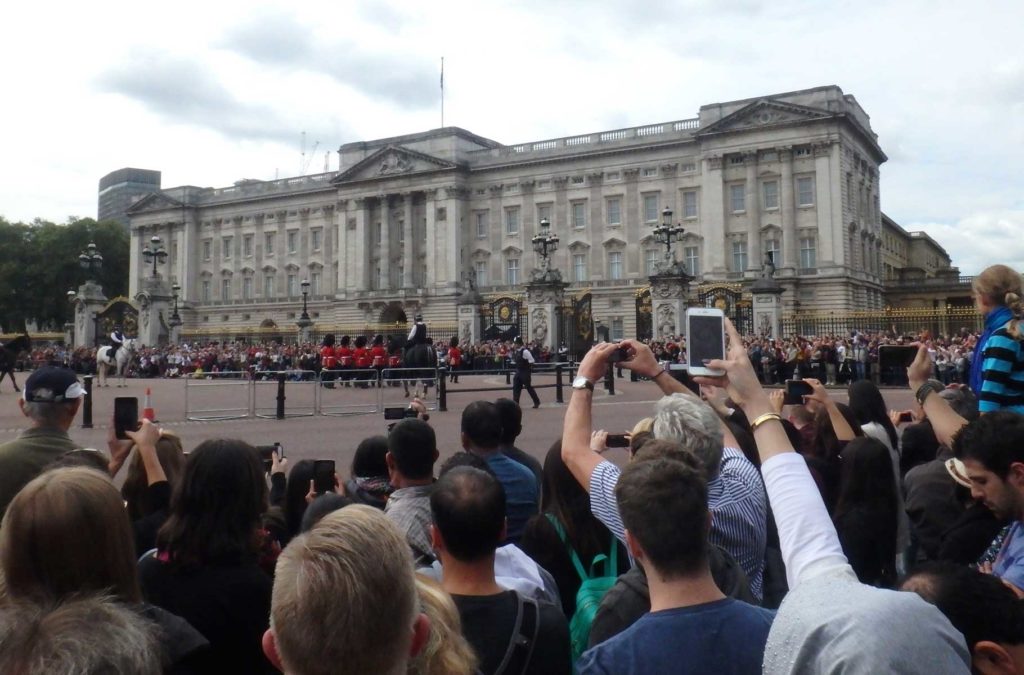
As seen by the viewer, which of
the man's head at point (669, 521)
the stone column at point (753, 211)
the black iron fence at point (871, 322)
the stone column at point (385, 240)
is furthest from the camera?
the stone column at point (385, 240)

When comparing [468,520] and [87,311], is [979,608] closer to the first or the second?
[468,520]

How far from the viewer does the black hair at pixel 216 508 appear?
3105 millimetres

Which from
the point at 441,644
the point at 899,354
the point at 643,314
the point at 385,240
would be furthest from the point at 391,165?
the point at 441,644

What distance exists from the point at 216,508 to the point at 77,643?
1.67 metres

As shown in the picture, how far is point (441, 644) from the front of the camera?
6.65 feet

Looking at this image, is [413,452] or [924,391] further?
[924,391]

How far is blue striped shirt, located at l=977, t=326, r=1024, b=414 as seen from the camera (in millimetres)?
4723

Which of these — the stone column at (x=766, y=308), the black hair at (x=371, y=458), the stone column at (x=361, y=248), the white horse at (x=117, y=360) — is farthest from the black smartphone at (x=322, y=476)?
the stone column at (x=361, y=248)

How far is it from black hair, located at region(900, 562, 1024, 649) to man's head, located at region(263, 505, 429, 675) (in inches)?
54.4

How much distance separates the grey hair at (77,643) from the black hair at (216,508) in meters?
1.41

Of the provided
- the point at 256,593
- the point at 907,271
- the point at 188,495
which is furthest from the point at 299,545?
the point at 907,271

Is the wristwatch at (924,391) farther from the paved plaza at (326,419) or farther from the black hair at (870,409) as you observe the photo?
the paved plaza at (326,419)

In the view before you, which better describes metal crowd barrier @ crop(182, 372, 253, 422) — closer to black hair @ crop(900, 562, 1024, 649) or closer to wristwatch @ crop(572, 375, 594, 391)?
wristwatch @ crop(572, 375, 594, 391)

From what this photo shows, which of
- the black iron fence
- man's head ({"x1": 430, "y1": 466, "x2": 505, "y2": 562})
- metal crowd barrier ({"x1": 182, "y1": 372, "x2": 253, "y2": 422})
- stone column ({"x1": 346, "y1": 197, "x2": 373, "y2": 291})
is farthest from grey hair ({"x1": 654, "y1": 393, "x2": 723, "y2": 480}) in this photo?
stone column ({"x1": 346, "y1": 197, "x2": 373, "y2": 291})
